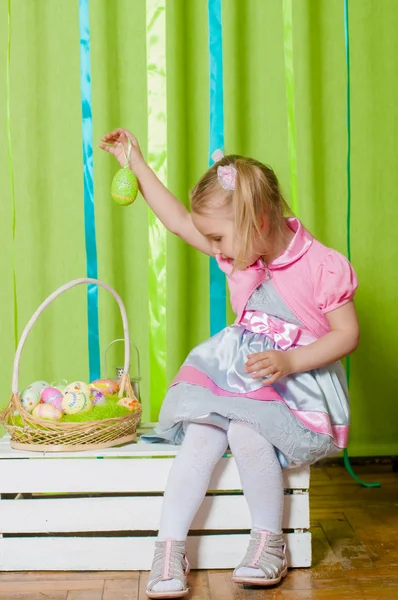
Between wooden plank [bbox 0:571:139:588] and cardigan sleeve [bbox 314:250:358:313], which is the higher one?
cardigan sleeve [bbox 314:250:358:313]

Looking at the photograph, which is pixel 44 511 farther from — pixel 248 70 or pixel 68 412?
pixel 248 70

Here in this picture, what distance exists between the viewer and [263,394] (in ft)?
4.26

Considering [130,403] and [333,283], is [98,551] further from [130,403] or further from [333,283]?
[333,283]

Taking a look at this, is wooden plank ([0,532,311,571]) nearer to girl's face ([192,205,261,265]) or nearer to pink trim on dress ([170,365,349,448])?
pink trim on dress ([170,365,349,448])

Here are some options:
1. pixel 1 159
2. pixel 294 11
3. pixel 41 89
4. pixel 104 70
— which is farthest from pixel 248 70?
pixel 1 159

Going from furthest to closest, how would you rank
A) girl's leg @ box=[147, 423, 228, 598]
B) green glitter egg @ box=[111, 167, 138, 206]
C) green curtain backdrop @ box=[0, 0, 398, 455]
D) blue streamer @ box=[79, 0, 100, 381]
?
1. green curtain backdrop @ box=[0, 0, 398, 455]
2. blue streamer @ box=[79, 0, 100, 381]
3. green glitter egg @ box=[111, 167, 138, 206]
4. girl's leg @ box=[147, 423, 228, 598]

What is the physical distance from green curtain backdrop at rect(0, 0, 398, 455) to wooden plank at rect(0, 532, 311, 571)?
2.40ft

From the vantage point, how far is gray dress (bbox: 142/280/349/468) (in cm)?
128

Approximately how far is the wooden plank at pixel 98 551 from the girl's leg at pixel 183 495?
75 mm

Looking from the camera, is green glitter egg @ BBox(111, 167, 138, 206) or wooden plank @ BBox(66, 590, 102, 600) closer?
wooden plank @ BBox(66, 590, 102, 600)

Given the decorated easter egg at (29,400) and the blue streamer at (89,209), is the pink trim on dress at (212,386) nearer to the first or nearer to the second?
the decorated easter egg at (29,400)

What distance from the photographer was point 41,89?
1984mm

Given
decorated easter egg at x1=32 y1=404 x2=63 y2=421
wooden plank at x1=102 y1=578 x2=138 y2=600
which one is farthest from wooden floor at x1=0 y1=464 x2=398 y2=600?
decorated easter egg at x1=32 y1=404 x2=63 y2=421

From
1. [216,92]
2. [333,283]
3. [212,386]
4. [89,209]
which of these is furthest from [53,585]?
[216,92]
